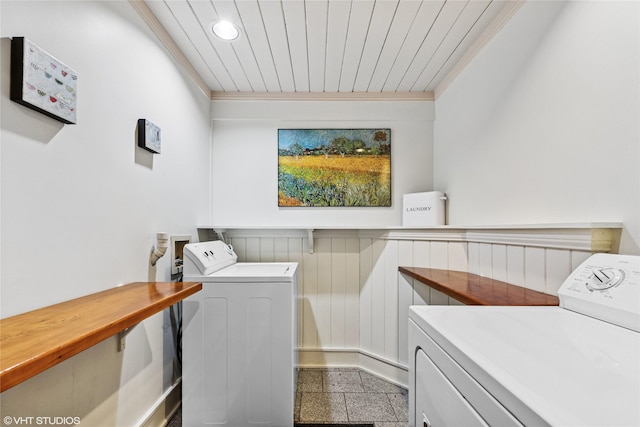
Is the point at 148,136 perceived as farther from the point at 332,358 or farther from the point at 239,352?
the point at 332,358

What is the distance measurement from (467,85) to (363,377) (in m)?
2.25

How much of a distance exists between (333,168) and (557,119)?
1.47m

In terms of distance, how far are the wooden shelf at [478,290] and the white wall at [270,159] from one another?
0.78 meters

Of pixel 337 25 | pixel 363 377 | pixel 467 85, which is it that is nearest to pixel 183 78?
pixel 337 25

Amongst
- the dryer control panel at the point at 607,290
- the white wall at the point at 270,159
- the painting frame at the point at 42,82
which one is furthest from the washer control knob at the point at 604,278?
the painting frame at the point at 42,82

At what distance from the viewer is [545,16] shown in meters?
1.20

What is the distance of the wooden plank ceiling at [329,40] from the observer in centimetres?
138

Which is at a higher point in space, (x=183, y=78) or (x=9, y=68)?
(x=183, y=78)

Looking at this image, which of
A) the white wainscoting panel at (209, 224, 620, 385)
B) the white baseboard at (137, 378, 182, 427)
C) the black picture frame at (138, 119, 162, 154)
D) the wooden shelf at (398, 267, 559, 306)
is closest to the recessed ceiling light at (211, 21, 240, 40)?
the black picture frame at (138, 119, 162, 154)

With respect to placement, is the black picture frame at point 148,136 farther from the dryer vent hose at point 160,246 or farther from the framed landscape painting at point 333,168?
the framed landscape painting at point 333,168

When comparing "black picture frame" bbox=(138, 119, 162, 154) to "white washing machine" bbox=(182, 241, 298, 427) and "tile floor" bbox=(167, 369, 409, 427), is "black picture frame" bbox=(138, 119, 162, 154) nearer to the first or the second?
"white washing machine" bbox=(182, 241, 298, 427)

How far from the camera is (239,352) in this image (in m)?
1.49

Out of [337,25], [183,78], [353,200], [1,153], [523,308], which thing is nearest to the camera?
[1,153]

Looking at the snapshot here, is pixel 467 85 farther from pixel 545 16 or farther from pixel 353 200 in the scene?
pixel 353 200
